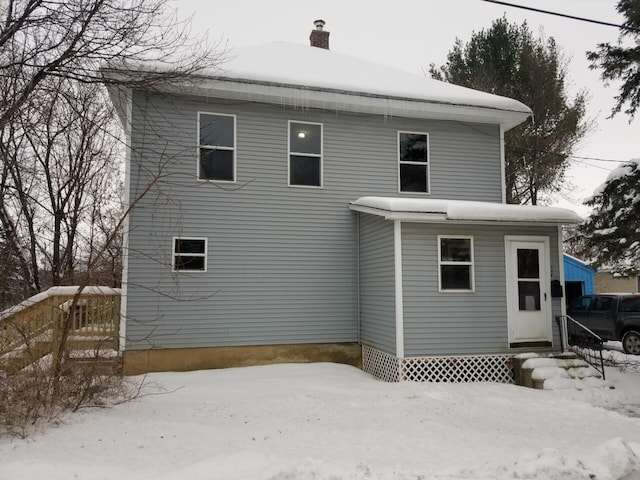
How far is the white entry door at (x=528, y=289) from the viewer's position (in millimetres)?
9188

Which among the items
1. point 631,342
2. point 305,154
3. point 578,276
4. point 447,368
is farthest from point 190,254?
point 578,276

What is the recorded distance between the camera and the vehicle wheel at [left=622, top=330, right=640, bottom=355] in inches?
502

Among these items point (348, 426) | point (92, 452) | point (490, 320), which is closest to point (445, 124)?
point (490, 320)

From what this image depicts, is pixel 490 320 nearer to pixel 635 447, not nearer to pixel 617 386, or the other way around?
pixel 617 386

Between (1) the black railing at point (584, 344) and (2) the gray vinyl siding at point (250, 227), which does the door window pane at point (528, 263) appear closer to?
(1) the black railing at point (584, 344)

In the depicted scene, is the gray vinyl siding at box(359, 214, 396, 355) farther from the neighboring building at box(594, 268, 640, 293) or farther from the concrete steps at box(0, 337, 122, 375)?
the neighboring building at box(594, 268, 640, 293)

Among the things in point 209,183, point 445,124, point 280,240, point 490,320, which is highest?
point 445,124

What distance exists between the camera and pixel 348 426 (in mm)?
5918

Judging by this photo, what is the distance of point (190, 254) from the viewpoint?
9430 mm

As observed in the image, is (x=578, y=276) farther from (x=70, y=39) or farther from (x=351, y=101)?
(x=70, y=39)

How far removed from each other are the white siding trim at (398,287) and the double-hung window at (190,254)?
149 inches

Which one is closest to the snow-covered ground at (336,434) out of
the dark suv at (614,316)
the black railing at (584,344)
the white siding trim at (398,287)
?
the white siding trim at (398,287)

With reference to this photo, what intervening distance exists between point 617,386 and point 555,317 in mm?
1555

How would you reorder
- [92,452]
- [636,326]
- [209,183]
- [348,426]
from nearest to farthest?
[92,452] → [348,426] → [209,183] → [636,326]
